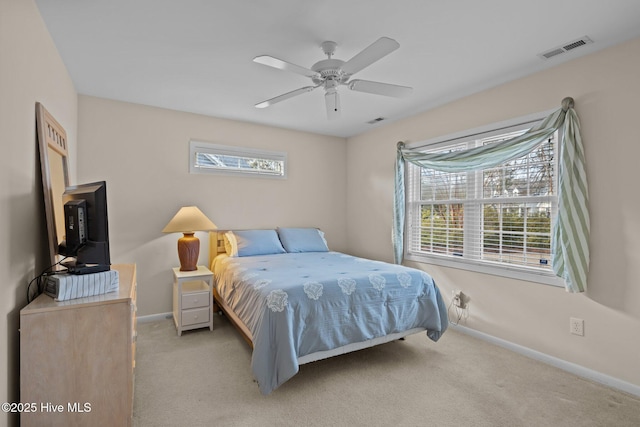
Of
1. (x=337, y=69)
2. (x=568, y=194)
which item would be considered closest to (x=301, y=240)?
(x=337, y=69)

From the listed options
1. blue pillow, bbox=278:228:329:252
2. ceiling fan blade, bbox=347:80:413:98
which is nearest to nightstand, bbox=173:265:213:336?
blue pillow, bbox=278:228:329:252

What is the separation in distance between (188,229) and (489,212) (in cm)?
311

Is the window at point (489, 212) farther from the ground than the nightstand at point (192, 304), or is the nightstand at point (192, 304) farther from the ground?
the window at point (489, 212)

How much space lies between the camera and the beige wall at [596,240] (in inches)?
91.0

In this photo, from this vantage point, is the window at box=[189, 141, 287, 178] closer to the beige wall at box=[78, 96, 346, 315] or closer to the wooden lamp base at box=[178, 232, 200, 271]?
the beige wall at box=[78, 96, 346, 315]

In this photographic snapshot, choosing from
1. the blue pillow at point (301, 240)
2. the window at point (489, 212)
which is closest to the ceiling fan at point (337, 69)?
the window at point (489, 212)

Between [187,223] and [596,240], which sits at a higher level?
[187,223]

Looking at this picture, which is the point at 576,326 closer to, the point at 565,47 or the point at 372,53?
the point at 565,47

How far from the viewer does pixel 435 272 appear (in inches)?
A: 147

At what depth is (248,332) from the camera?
259cm

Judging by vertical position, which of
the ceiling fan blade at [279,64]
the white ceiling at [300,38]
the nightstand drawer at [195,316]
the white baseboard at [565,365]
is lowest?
the white baseboard at [565,365]

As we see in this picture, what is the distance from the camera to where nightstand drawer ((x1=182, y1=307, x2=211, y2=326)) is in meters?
3.28

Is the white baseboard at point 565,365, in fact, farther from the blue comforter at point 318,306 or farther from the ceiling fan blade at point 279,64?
the ceiling fan blade at point 279,64

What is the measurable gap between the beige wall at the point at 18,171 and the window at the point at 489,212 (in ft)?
11.5
